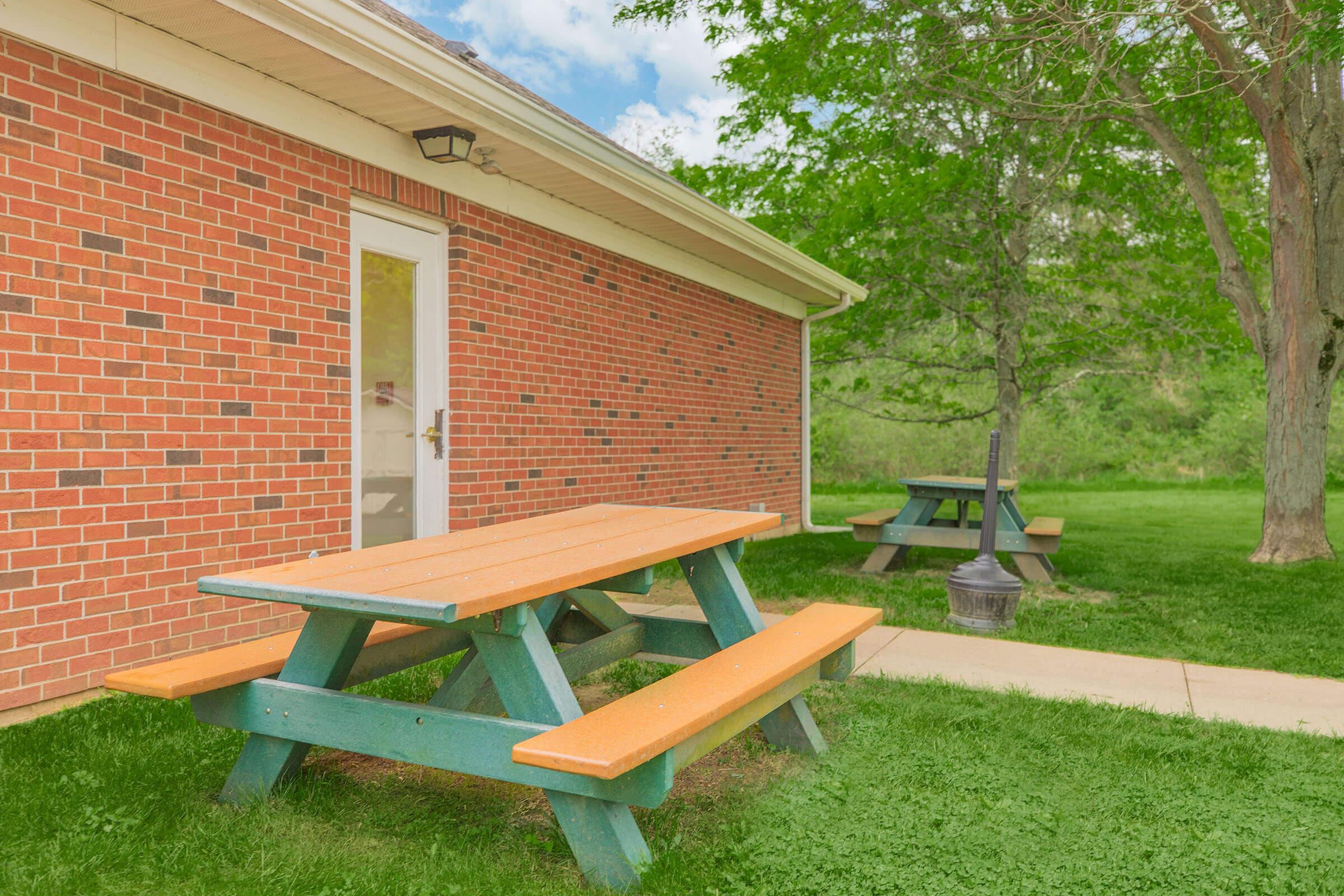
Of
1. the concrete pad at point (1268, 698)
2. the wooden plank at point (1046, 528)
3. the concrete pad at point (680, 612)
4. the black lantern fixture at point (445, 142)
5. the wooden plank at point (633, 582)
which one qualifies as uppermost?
the black lantern fixture at point (445, 142)

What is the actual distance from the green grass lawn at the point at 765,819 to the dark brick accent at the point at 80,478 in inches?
32.2

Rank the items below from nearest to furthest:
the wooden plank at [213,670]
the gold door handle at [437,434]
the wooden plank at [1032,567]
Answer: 1. the wooden plank at [213,670]
2. the gold door handle at [437,434]
3. the wooden plank at [1032,567]

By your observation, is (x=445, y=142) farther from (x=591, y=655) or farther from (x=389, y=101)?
(x=591, y=655)

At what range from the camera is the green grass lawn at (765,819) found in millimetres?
2268

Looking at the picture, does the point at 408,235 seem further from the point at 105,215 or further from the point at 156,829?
the point at 156,829

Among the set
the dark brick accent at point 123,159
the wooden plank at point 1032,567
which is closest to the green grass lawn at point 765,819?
the dark brick accent at point 123,159

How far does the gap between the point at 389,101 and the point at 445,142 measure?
1.46ft

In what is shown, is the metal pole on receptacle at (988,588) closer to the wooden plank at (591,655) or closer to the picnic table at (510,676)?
the picnic table at (510,676)

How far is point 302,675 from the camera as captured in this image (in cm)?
258

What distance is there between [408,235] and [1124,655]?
4439mm

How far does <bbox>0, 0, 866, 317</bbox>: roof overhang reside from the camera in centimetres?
365

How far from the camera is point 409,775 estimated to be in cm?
303

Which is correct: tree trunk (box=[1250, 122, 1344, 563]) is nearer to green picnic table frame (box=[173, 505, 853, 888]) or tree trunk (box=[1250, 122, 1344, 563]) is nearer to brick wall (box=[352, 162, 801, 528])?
brick wall (box=[352, 162, 801, 528])

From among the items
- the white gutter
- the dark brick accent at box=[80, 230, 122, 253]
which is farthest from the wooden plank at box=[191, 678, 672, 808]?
the white gutter
